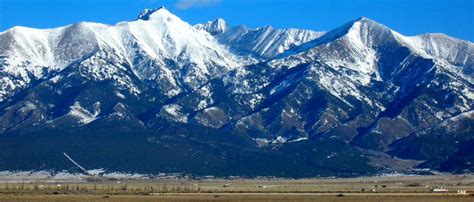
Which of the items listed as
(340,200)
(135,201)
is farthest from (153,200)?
(340,200)

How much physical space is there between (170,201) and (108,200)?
10277 millimetres

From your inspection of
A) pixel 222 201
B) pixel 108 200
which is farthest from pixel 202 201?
pixel 108 200

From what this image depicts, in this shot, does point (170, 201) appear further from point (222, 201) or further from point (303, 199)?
point (303, 199)

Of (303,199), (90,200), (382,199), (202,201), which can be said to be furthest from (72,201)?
(382,199)

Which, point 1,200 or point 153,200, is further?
point 153,200

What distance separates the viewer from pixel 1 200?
183 m

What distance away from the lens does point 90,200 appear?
191 m

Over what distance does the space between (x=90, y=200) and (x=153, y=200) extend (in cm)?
1126

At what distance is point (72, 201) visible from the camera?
186 metres

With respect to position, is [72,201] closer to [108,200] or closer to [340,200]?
[108,200]

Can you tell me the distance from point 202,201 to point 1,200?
3263cm

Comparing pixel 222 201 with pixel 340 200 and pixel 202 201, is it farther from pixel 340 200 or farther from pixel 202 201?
pixel 340 200

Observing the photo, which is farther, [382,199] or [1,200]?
[382,199]

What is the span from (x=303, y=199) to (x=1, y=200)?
50.1 m
